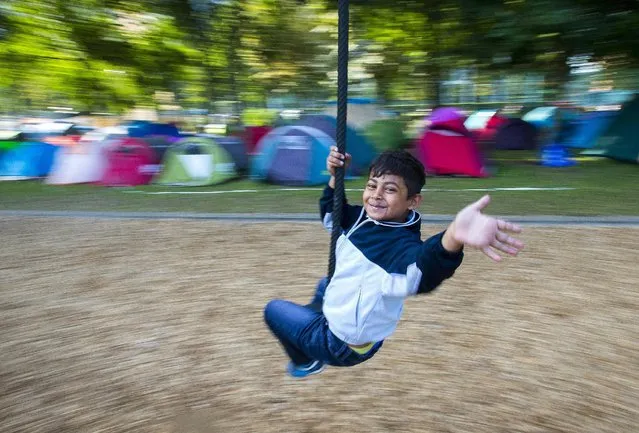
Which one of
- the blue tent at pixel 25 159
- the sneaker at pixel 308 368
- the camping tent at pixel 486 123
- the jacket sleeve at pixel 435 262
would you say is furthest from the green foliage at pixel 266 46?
the jacket sleeve at pixel 435 262

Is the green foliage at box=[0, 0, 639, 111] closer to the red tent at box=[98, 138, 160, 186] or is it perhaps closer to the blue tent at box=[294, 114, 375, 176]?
the blue tent at box=[294, 114, 375, 176]

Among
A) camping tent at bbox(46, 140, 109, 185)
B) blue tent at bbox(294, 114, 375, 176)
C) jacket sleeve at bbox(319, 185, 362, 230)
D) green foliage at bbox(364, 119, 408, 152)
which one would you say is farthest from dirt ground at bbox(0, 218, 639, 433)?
green foliage at bbox(364, 119, 408, 152)

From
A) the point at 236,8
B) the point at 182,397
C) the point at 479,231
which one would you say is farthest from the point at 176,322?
the point at 236,8

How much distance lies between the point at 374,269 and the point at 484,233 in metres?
0.47

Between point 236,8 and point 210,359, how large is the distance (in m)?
A: 11.0

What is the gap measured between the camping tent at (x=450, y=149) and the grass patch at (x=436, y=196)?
1.20 ft

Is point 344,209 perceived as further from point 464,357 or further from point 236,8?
point 236,8

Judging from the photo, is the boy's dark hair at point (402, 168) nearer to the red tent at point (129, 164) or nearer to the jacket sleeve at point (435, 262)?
the jacket sleeve at point (435, 262)

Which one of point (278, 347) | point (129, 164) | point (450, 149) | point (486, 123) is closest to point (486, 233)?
point (278, 347)

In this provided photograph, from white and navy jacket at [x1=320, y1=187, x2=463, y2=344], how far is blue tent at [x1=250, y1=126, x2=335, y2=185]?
7054 millimetres

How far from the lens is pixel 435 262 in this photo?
166 centimetres

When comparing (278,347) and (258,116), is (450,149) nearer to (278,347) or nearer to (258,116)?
(278,347)

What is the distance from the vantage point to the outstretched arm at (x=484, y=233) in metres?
1.52

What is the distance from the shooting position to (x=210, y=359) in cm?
333
